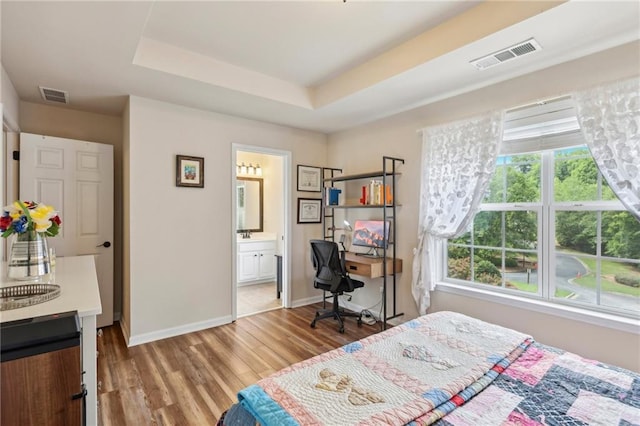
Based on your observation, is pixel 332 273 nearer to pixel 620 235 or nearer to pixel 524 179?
pixel 524 179

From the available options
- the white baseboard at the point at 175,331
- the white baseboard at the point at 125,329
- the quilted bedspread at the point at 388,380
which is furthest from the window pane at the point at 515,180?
the white baseboard at the point at 125,329

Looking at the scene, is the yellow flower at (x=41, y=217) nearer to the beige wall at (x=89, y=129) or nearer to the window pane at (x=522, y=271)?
the beige wall at (x=89, y=129)

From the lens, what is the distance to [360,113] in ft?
11.2

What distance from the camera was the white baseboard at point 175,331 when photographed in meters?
2.93

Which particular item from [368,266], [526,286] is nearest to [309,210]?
[368,266]

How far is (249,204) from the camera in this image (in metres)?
5.58

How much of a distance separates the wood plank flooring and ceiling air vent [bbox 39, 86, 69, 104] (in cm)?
238

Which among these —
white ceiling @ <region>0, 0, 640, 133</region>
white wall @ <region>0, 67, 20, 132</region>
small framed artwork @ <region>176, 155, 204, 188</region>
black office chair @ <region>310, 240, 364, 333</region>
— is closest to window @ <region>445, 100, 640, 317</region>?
white ceiling @ <region>0, 0, 640, 133</region>

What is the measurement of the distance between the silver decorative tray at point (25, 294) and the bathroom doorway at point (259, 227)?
298 centimetres

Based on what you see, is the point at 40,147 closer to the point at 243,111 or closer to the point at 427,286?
the point at 243,111

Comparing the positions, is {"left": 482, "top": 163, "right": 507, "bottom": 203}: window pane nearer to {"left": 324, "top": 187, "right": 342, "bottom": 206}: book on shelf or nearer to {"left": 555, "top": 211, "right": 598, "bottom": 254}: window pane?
{"left": 555, "top": 211, "right": 598, "bottom": 254}: window pane

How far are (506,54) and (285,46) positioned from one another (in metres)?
1.61

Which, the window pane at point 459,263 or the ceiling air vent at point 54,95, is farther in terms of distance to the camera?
the window pane at point 459,263

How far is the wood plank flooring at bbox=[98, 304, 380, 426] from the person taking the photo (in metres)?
2.00
